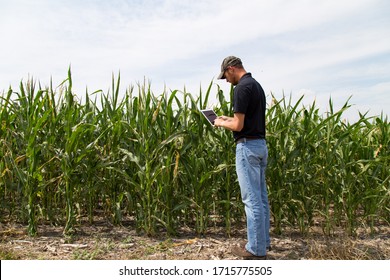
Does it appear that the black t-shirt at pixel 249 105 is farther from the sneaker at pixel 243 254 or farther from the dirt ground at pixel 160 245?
the dirt ground at pixel 160 245

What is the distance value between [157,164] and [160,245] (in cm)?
77

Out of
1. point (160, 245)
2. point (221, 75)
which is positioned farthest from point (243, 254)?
point (221, 75)

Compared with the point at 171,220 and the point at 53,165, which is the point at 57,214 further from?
the point at 171,220

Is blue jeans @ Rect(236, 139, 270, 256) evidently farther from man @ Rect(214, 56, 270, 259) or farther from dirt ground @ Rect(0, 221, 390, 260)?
dirt ground @ Rect(0, 221, 390, 260)

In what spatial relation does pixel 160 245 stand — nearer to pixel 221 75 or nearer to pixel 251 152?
pixel 251 152

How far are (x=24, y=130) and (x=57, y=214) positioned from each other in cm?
97

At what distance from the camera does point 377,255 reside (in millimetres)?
3797

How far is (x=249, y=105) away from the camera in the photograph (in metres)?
3.36

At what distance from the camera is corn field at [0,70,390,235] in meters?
3.81

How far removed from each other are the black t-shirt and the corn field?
0.50 meters

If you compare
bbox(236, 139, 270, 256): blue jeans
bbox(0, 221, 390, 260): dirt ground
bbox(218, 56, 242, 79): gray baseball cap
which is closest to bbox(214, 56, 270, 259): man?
bbox(236, 139, 270, 256): blue jeans
